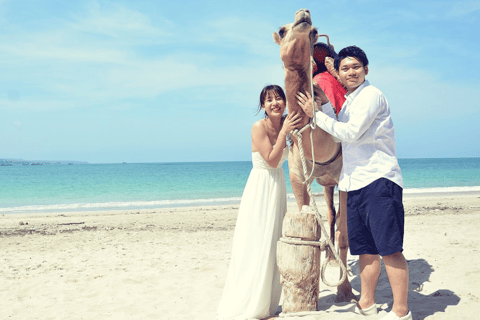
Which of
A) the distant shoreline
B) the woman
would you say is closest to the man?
the woman

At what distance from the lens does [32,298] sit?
454cm

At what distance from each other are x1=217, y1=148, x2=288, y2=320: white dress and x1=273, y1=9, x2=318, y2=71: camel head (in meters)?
0.97

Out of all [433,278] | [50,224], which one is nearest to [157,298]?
[433,278]

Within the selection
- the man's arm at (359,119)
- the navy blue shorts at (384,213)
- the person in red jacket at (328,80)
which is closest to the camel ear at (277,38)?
the man's arm at (359,119)

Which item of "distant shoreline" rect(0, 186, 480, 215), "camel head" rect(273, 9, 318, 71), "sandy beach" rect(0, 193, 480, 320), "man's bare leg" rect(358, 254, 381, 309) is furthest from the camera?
"distant shoreline" rect(0, 186, 480, 215)

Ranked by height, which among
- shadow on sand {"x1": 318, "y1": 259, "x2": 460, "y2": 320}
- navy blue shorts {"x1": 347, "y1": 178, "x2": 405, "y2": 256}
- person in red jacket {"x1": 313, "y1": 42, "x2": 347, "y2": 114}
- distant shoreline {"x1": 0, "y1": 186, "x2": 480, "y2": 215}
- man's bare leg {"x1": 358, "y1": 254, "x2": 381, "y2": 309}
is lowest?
distant shoreline {"x1": 0, "y1": 186, "x2": 480, "y2": 215}

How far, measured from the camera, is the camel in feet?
8.59

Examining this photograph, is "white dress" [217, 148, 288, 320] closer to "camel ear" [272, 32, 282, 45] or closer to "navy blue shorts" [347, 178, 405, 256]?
"navy blue shorts" [347, 178, 405, 256]

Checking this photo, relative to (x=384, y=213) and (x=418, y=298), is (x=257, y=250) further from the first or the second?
(x=418, y=298)

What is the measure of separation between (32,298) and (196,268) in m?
2.27

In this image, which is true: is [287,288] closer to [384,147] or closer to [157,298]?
[384,147]

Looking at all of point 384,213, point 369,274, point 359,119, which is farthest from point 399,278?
point 359,119

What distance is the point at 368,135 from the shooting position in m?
2.82

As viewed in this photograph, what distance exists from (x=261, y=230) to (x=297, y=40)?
1775 mm
